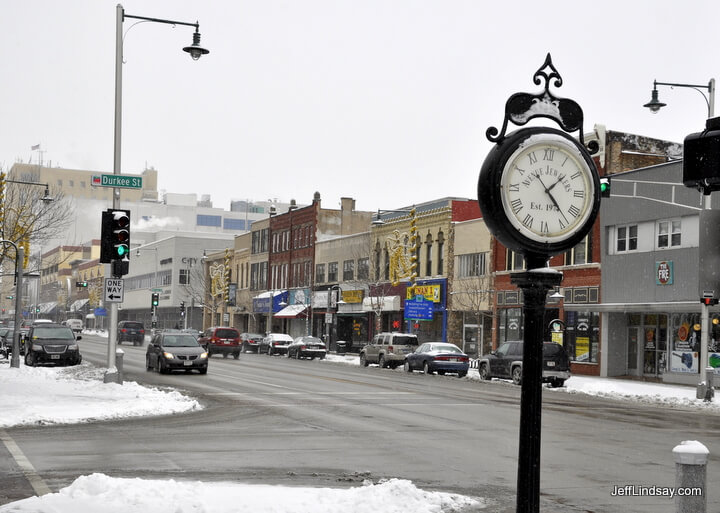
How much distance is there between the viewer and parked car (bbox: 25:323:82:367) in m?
37.9

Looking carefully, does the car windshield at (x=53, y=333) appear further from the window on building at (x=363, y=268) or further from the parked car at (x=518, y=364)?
the window on building at (x=363, y=268)

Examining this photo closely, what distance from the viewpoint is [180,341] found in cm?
3669

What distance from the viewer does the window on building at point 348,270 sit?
70125 mm

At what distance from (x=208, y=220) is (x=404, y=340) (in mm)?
Result: 110521

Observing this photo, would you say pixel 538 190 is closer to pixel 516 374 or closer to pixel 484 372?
pixel 516 374

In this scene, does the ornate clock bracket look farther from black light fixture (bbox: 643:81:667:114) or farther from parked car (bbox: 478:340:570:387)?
parked car (bbox: 478:340:570:387)

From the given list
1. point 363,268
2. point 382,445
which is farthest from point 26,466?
point 363,268

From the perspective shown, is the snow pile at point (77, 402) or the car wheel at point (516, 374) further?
the car wheel at point (516, 374)

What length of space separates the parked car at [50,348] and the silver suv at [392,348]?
50.1 ft

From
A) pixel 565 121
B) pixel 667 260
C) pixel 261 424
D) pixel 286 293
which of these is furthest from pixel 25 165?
pixel 565 121

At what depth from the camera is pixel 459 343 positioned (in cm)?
5531

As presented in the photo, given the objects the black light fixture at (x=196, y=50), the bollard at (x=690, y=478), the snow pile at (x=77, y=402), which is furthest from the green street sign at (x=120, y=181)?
the bollard at (x=690, y=478)

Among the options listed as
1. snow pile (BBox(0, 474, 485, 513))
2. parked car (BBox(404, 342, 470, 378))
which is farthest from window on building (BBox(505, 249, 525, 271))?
snow pile (BBox(0, 474, 485, 513))

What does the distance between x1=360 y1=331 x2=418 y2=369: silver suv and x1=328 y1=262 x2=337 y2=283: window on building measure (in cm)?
2521
